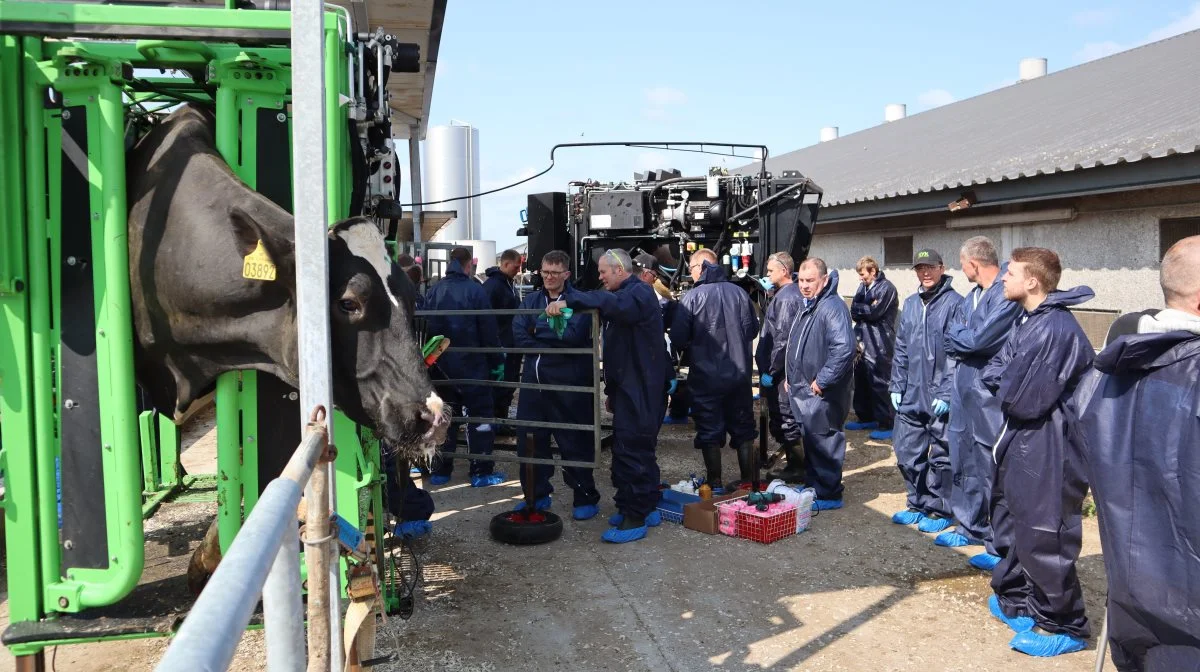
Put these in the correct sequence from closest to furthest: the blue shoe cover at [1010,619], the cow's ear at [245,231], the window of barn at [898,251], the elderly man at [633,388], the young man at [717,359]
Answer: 1. the cow's ear at [245,231]
2. the blue shoe cover at [1010,619]
3. the elderly man at [633,388]
4. the young man at [717,359]
5. the window of barn at [898,251]

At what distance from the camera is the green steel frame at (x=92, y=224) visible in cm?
284

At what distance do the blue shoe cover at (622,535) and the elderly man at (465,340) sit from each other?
187 centimetres

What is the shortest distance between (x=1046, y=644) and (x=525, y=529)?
318 cm

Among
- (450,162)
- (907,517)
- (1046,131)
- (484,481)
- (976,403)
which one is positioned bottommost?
(907,517)

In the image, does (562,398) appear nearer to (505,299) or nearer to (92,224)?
(505,299)

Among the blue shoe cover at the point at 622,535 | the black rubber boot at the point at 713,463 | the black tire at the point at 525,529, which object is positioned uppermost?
the black rubber boot at the point at 713,463

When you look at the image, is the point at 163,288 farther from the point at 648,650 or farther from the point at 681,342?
the point at 681,342

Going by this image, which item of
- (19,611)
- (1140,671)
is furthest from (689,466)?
(19,611)

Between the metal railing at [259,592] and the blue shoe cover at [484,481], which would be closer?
the metal railing at [259,592]

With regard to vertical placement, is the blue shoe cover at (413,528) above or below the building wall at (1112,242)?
below

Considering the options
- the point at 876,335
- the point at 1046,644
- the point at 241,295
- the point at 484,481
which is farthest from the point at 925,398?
the point at 241,295

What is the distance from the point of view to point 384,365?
312 centimetres

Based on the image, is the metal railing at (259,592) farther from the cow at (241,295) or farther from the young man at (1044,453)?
the young man at (1044,453)

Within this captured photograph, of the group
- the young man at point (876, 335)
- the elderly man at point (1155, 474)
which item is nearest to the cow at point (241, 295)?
the elderly man at point (1155, 474)
